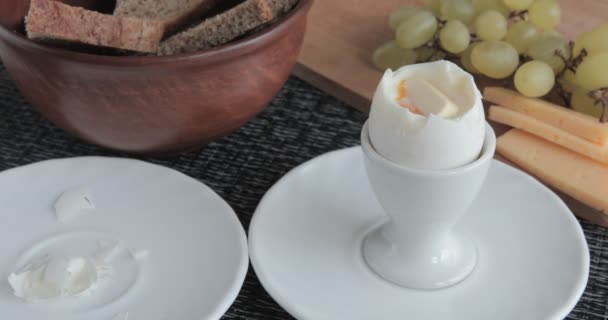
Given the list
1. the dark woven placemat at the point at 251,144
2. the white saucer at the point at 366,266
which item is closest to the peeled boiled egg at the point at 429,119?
the white saucer at the point at 366,266

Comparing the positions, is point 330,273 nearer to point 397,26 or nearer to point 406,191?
point 406,191

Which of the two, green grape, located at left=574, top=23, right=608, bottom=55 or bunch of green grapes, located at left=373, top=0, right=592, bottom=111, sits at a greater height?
green grape, located at left=574, top=23, right=608, bottom=55

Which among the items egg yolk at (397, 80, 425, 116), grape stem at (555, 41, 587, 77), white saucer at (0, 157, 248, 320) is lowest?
grape stem at (555, 41, 587, 77)

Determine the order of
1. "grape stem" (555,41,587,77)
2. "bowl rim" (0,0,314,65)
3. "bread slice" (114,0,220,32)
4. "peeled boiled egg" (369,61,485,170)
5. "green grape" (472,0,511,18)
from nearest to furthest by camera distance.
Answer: "peeled boiled egg" (369,61,485,170) < "bowl rim" (0,0,314,65) < "bread slice" (114,0,220,32) < "grape stem" (555,41,587,77) < "green grape" (472,0,511,18)

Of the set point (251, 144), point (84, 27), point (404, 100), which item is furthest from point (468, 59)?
point (84, 27)

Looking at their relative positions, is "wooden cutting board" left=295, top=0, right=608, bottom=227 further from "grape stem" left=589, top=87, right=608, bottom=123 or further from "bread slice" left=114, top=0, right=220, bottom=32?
"bread slice" left=114, top=0, right=220, bottom=32

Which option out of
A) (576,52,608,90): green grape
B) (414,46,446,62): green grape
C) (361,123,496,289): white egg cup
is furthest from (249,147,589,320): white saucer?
(414,46,446,62): green grape

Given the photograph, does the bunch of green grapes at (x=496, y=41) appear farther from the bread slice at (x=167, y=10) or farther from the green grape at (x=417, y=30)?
the bread slice at (x=167, y=10)
